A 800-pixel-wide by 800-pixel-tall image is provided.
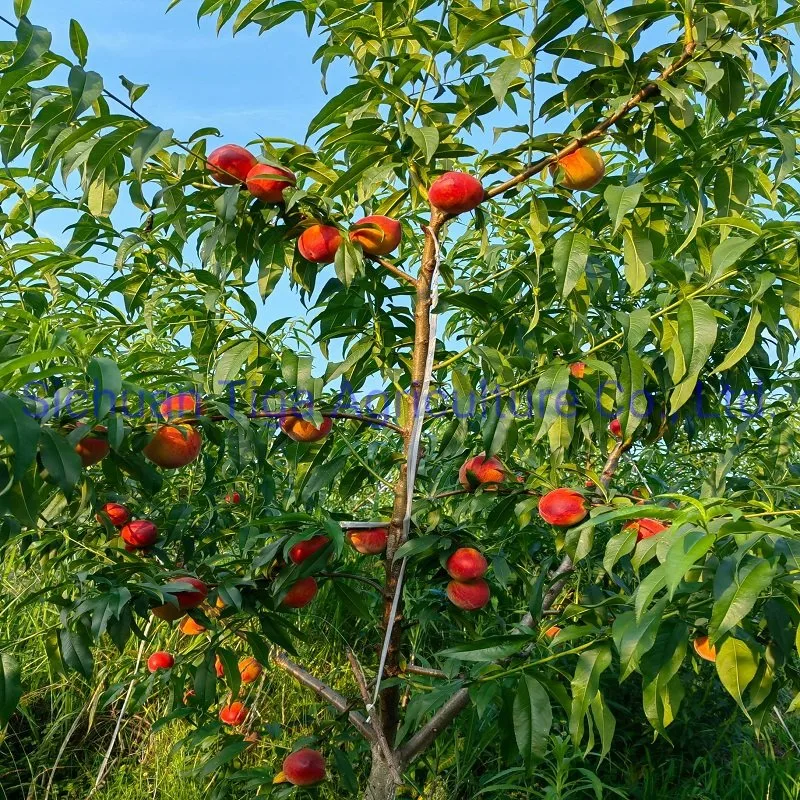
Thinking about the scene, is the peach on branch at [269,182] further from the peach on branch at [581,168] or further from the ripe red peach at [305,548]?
the ripe red peach at [305,548]

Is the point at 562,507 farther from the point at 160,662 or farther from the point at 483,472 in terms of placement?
the point at 160,662

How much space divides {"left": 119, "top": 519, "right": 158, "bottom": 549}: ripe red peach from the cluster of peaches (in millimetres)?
707

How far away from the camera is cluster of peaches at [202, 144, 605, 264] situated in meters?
1.25

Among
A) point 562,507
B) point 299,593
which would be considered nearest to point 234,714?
point 299,593

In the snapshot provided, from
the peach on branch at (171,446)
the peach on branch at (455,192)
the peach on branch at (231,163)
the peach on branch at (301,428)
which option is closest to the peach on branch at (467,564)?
the peach on branch at (301,428)

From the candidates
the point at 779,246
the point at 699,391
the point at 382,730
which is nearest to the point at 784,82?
the point at 779,246

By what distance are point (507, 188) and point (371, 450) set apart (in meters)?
0.94

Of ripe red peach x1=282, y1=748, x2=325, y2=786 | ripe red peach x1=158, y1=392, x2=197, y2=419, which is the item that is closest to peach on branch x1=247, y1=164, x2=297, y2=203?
ripe red peach x1=158, y1=392, x2=197, y2=419

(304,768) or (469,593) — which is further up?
(469,593)

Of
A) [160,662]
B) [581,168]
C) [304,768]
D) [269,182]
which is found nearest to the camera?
[269,182]

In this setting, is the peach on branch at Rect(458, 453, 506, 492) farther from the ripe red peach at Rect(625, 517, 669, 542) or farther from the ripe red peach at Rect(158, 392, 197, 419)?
the ripe red peach at Rect(158, 392, 197, 419)

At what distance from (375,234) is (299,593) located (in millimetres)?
649

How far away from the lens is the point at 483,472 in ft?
4.98

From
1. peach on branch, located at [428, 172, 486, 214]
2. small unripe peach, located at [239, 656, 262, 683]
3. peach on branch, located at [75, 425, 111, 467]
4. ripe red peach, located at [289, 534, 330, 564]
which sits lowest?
small unripe peach, located at [239, 656, 262, 683]
